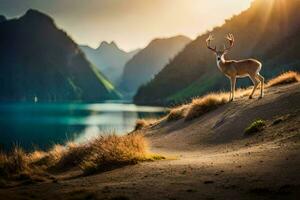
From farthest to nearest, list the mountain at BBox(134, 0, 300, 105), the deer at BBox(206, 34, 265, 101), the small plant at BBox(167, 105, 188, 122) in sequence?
the mountain at BBox(134, 0, 300, 105), the small plant at BBox(167, 105, 188, 122), the deer at BBox(206, 34, 265, 101)

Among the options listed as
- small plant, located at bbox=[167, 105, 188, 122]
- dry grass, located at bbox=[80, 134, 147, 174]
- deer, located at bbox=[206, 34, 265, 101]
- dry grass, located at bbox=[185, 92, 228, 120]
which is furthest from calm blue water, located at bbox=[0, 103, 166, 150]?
deer, located at bbox=[206, 34, 265, 101]

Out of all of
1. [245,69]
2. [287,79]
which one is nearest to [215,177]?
[245,69]

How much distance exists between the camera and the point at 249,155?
1245 centimetres

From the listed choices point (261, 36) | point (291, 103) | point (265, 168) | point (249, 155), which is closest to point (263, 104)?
point (291, 103)

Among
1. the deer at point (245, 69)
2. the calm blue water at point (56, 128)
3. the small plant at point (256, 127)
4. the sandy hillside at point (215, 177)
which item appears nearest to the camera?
the sandy hillside at point (215, 177)

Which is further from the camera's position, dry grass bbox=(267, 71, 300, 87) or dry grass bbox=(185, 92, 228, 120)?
dry grass bbox=(267, 71, 300, 87)

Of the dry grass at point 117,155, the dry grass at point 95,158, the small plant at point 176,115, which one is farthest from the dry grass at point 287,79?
the dry grass at point 117,155

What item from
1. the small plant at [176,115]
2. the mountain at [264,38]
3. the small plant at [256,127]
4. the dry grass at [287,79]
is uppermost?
the mountain at [264,38]

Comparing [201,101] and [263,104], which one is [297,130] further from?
[201,101]

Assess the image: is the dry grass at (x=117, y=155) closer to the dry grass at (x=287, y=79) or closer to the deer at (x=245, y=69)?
the deer at (x=245, y=69)

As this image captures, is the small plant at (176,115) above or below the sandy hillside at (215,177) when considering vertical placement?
above

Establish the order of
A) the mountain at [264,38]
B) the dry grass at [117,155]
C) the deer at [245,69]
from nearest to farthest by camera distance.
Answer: the dry grass at [117,155] < the deer at [245,69] < the mountain at [264,38]

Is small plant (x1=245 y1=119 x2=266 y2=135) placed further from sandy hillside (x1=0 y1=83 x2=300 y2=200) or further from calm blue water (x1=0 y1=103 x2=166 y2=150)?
calm blue water (x1=0 y1=103 x2=166 y2=150)

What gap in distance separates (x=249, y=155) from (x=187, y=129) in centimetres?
1050
